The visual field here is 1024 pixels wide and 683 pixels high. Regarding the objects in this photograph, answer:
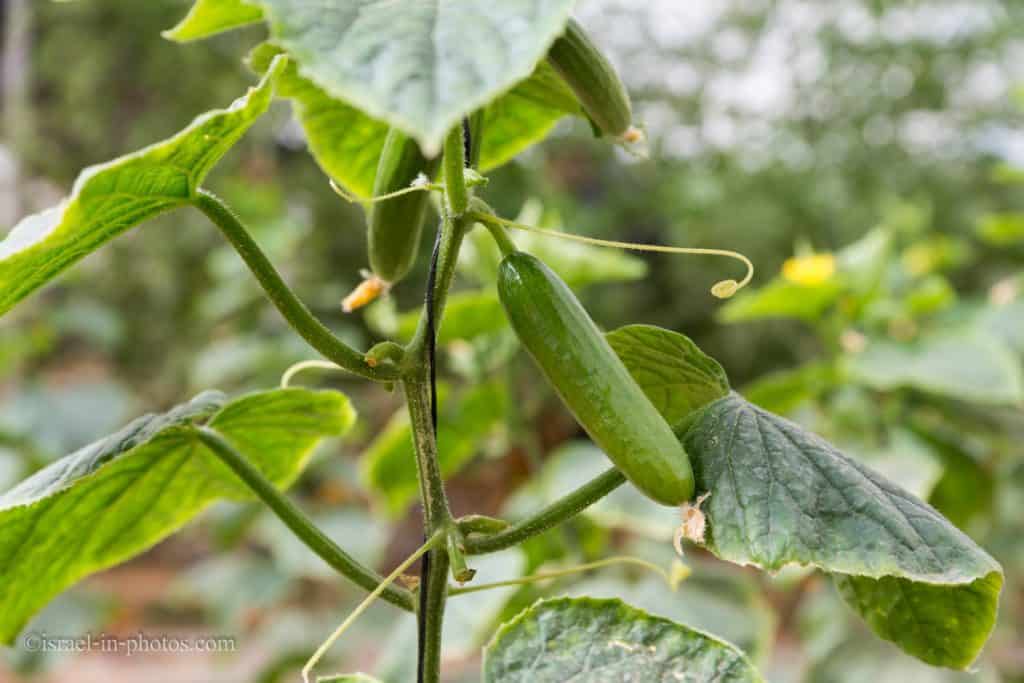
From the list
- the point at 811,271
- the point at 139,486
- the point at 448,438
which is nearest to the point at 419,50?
the point at 139,486

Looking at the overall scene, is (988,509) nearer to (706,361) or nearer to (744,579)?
(744,579)

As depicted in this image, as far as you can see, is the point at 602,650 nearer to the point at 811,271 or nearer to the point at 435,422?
the point at 435,422

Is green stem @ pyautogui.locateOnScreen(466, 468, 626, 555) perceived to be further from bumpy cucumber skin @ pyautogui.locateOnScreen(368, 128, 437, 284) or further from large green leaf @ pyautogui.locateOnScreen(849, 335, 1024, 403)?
large green leaf @ pyautogui.locateOnScreen(849, 335, 1024, 403)

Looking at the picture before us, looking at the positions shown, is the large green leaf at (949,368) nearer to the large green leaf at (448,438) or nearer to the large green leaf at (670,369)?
the large green leaf at (448,438)

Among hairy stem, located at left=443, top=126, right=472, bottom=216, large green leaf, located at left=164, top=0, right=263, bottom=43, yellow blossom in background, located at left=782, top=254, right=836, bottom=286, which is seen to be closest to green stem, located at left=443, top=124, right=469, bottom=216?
hairy stem, located at left=443, top=126, right=472, bottom=216

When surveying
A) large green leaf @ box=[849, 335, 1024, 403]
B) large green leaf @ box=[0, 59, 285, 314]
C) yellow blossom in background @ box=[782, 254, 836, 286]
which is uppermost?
large green leaf @ box=[0, 59, 285, 314]

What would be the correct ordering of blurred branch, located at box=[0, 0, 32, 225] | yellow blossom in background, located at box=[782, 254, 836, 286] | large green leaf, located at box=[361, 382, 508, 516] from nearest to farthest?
1. large green leaf, located at box=[361, 382, 508, 516]
2. yellow blossom in background, located at box=[782, 254, 836, 286]
3. blurred branch, located at box=[0, 0, 32, 225]

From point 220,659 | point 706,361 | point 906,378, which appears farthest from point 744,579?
point 220,659
